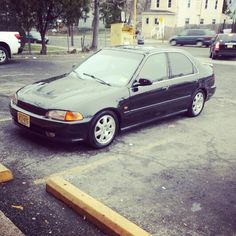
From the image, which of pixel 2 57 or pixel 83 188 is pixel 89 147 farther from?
pixel 2 57

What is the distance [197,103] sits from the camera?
759 centimetres

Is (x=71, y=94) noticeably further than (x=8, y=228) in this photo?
Yes

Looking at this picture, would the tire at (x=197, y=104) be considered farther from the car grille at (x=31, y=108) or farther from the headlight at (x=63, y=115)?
the car grille at (x=31, y=108)

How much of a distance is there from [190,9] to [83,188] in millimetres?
61250

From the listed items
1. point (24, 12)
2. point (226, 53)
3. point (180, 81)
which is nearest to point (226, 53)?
point (226, 53)

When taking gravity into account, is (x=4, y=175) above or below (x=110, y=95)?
below

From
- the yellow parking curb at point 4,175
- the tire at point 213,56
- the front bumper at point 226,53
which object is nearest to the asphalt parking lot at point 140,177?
the yellow parking curb at point 4,175

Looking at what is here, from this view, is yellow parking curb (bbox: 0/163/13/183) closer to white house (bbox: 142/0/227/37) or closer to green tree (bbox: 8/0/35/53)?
green tree (bbox: 8/0/35/53)

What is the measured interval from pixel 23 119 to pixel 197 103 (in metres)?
3.84

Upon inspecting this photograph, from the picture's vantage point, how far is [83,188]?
4.20 meters

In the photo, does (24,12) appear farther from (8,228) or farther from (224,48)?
(8,228)

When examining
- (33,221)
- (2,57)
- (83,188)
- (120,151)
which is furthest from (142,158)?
(2,57)

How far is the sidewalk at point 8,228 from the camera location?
326 cm

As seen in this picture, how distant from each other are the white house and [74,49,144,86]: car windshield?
49.8 metres
